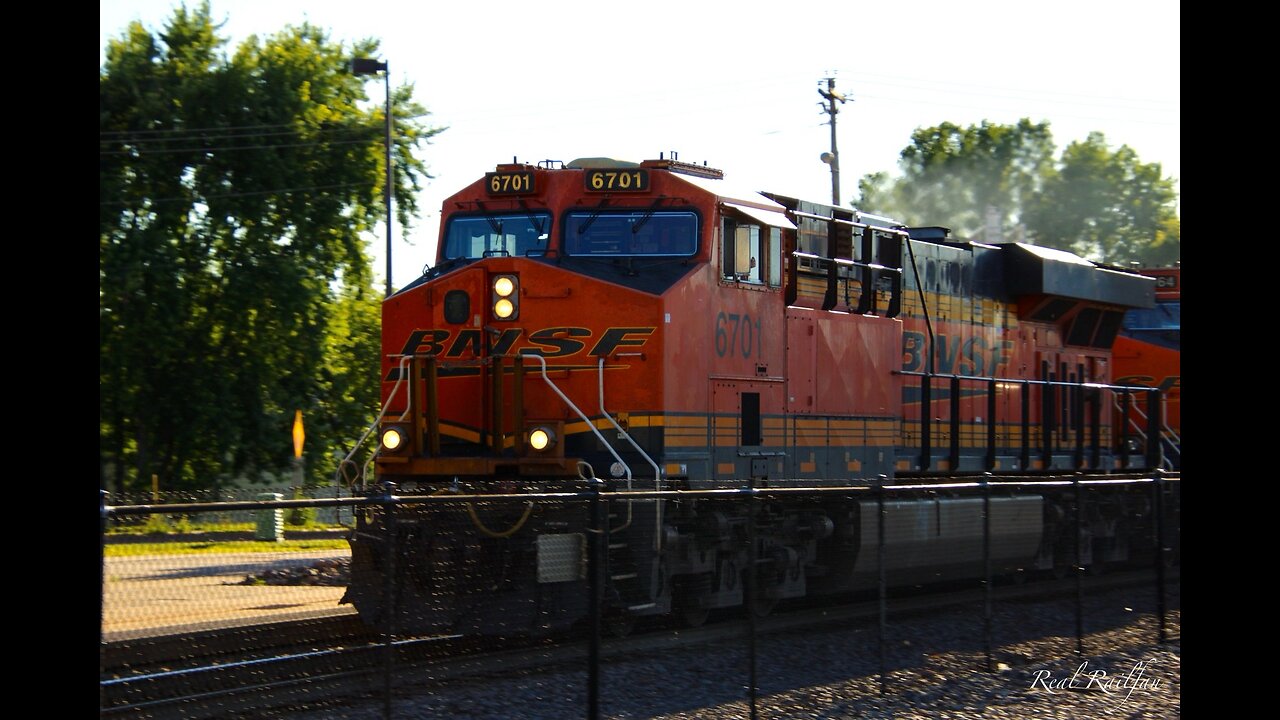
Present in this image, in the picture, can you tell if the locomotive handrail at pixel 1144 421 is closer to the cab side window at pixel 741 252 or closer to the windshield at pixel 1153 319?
the windshield at pixel 1153 319

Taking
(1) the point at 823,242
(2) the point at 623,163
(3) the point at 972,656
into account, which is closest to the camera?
(3) the point at 972,656

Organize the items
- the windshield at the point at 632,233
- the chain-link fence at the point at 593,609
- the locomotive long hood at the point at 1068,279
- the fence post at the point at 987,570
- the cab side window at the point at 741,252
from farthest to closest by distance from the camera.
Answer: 1. the locomotive long hood at the point at 1068,279
2. the cab side window at the point at 741,252
3. the windshield at the point at 632,233
4. the fence post at the point at 987,570
5. the chain-link fence at the point at 593,609

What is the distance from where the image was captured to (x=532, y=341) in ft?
41.3

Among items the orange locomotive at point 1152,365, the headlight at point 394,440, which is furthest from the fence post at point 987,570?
the orange locomotive at point 1152,365

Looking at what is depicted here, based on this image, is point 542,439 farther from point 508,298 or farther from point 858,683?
point 858,683

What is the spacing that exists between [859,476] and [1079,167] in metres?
66.2

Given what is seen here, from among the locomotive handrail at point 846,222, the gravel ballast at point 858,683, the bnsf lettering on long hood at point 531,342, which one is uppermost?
the locomotive handrail at point 846,222

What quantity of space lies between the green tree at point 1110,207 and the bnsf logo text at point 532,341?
60956 mm

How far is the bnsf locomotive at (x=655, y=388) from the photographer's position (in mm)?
11297

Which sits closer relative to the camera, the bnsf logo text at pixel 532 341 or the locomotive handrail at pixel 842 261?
the bnsf logo text at pixel 532 341

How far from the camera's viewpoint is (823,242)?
14.7 metres

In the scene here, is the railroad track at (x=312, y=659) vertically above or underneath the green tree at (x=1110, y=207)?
underneath
